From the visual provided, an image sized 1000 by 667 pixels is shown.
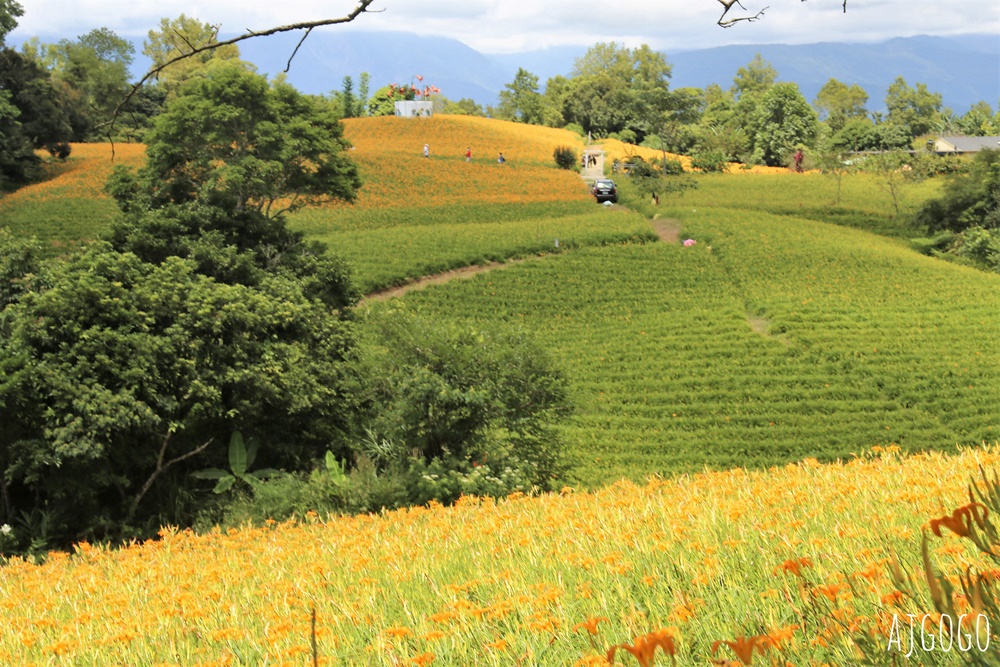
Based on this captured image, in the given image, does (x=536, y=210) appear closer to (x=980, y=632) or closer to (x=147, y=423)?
(x=147, y=423)

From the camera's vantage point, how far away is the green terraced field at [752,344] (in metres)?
23.2

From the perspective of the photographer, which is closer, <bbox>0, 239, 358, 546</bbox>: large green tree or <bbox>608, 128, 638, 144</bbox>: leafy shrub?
<bbox>0, 239, 358, 546</bbox>: large green tree

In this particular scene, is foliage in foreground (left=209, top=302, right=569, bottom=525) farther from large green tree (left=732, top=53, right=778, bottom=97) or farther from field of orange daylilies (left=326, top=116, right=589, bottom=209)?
large green tree (left=732, top=53, right=778, bottom=97)

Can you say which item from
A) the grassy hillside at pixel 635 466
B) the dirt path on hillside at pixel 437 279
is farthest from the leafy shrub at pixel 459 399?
the dirt path on hillside at pixel 437 279

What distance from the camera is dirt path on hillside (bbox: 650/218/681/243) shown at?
159 feet

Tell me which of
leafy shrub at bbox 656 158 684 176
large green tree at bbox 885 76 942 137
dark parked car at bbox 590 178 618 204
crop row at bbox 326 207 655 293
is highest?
large green tree at bbox 885 76 942 137

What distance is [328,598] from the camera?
161 inches

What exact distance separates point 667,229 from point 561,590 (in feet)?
161

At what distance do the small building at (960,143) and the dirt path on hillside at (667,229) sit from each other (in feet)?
184

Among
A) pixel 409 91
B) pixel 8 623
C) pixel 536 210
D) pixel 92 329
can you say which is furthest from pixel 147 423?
pixel 409 91

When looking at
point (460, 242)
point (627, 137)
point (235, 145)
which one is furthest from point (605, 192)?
point (627, 137)

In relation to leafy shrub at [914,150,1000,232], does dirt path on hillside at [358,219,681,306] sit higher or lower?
lower

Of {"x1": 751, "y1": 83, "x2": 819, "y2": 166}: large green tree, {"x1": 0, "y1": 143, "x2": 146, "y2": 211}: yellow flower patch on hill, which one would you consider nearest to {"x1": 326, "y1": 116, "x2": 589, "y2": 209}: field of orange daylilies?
{"x1": 0, "y1": 143, "x2": 146, "y2": 211}: yellow flower patch on hill

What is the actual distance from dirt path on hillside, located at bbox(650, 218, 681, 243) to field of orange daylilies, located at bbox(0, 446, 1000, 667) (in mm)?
42768
